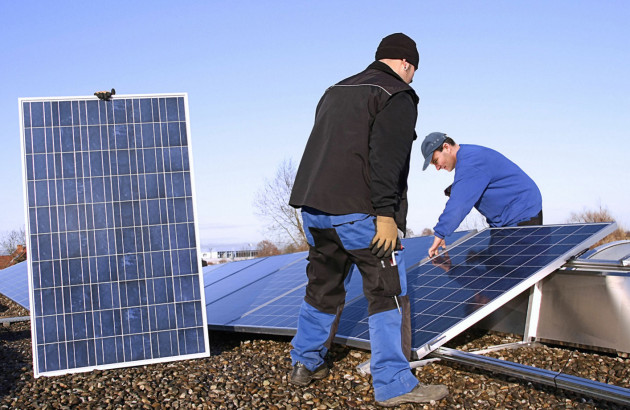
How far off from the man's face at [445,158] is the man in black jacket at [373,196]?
192 centimetres

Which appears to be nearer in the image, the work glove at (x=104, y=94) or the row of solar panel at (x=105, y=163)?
the row of solar panel at (x=105, y=163)

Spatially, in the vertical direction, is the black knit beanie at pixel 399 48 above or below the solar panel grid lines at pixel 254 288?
above

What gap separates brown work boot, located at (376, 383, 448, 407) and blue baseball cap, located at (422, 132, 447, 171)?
2549 millimetres

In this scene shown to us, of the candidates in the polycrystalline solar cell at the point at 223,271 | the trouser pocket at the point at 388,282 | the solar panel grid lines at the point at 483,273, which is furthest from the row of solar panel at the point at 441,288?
the polycrystalline solar cell at the point at 223,271

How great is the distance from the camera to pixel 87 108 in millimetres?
5523

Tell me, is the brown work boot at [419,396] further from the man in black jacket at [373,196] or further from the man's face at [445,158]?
the man's face at [445,158]

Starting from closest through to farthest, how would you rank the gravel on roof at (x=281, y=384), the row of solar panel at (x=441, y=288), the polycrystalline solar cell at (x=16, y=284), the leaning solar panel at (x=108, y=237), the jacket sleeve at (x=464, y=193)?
the gravel on roof at (x=281, y=384) → the row of solar panel at (x=441, y=288) → the leaning solar panel at (x=108, y=237) → the jacket sleeve at (x=464, y=193) → the polycrystalline solar cell at (x=16, y=284)

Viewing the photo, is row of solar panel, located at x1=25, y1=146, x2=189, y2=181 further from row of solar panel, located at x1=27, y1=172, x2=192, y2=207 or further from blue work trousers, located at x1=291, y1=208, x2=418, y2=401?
blue work trousers, located at x1=291, y1=208, x2=418, y2=401

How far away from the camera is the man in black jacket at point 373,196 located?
3686mm

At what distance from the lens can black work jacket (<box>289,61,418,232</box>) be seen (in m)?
3.67

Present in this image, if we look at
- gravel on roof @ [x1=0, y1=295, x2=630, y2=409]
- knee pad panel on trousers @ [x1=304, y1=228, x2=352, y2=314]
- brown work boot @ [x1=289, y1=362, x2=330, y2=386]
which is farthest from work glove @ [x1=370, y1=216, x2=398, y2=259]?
brown work boot @ [x1=289, y1=362, x2=330, y2=386]

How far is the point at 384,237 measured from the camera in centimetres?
366

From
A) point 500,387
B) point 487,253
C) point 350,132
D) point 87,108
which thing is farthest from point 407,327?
point 87,108

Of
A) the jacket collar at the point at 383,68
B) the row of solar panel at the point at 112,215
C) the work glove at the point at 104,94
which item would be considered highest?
the work glove at the point at 104,94
